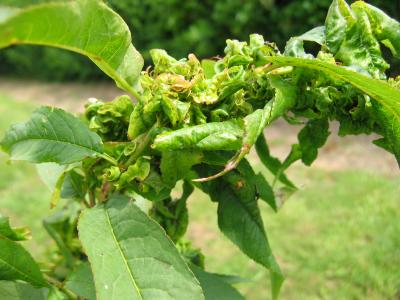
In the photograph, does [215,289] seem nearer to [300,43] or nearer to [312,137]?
[312,137]

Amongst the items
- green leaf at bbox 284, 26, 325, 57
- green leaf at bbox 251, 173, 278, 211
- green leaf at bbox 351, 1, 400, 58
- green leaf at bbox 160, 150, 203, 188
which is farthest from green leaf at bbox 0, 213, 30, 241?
green leaf at bbox 351, 1, 400, 58

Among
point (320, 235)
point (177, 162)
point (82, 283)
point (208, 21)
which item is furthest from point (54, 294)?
point (208, 21)

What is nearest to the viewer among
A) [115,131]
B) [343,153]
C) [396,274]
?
[115,131]

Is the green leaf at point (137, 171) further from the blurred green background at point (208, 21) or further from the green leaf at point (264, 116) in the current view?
the blurred green background at point (208, 21)

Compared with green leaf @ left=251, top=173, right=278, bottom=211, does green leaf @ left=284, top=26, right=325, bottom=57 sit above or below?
above

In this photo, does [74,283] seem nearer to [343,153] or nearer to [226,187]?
[226,187]

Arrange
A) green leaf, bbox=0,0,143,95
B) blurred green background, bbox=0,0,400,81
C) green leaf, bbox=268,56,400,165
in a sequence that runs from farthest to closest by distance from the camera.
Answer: blurred green background, bbox=0,0,400,81, green leaf, bbox=268,56,400,165, green leaf, bbox=0,0,143,95

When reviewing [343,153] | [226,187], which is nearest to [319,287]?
[343,153]

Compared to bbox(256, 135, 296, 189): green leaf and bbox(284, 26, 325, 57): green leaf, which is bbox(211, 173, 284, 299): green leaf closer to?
bbox(256, 135, 296, 189): green leaf
